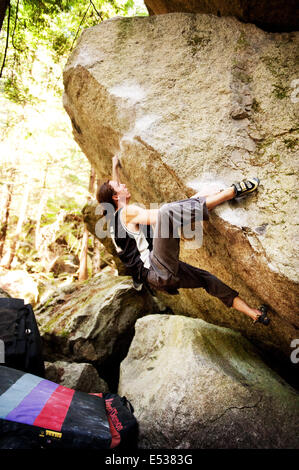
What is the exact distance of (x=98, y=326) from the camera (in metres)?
5.53

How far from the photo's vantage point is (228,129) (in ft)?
12.9

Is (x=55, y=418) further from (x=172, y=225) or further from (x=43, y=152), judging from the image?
(x=43, y=152)

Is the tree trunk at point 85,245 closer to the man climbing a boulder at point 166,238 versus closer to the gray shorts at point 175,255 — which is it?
the man climbing a boulder at point 166,238

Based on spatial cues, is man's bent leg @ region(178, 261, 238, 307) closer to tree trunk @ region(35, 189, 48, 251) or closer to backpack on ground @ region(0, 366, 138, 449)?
backpack on ground @ region(0, 366, 138, 449)

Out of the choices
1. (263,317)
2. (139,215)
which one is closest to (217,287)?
(263,317)

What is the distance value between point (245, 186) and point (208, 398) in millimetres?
2647

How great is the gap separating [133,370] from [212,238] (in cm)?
251

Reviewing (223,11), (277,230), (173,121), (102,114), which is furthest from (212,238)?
(223,11)

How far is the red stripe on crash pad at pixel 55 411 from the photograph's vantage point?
2559 mm

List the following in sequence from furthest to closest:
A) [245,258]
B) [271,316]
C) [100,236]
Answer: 1. [100,236]
2. [271,316]
3. [245,258]

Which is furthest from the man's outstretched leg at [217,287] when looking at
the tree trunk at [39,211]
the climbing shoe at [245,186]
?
the tree trunk at [39,211]

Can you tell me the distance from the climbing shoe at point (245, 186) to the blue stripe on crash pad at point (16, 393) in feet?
11.5
